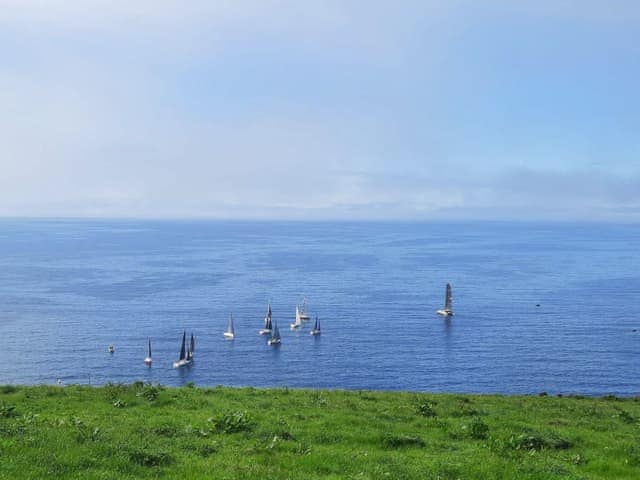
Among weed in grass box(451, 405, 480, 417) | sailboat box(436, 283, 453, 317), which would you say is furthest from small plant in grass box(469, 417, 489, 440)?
sailboat box(436, 283, 453, 317)

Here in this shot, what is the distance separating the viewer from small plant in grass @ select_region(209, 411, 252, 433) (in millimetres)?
21628

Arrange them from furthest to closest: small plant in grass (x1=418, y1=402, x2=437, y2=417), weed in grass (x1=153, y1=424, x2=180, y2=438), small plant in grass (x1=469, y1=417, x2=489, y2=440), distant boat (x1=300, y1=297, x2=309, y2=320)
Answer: distant boat (x1=300, y1=297, x2=309, y2=320) → small plant in grass (x1=418, y1=402, x2=437, y2=417) → small plant in grass (x1=469, y1=417, x2=489, y2=440) → weed in grass (x1=153, y1=424, x2=180, y2=438)

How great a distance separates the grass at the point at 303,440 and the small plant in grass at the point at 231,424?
5cm

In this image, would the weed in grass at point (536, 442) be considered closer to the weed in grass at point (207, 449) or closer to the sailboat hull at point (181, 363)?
the weed in grass at point (207, 449)

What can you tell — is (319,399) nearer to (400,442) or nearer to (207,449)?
(400,442)

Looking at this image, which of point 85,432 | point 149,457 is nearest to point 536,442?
point 149,457

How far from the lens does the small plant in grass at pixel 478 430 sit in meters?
22.2

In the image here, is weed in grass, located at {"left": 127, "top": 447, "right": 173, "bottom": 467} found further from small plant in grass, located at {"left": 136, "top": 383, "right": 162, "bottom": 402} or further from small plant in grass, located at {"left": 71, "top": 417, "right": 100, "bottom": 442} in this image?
small plant in grass, located at {"left": 136, "top": 383, "right": 162, "bottom": 402}

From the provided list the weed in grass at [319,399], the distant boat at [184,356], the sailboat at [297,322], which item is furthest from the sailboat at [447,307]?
the weed in grass at [319,399]

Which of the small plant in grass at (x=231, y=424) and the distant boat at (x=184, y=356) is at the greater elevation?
the small plant in grass at (x=231, y=424)

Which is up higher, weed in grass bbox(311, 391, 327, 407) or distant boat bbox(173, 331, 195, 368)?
weed in grass bbox(311, 391, 327, 407)

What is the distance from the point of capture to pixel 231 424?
2181 cm

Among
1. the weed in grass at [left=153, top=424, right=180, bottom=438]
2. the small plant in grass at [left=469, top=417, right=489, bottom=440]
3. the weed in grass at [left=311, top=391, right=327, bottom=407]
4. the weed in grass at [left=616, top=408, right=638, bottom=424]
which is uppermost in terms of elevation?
the weed in grass at [left=153, top=424, right=180, bottom=438]

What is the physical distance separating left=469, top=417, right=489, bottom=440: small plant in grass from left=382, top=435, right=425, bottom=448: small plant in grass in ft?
8.77
